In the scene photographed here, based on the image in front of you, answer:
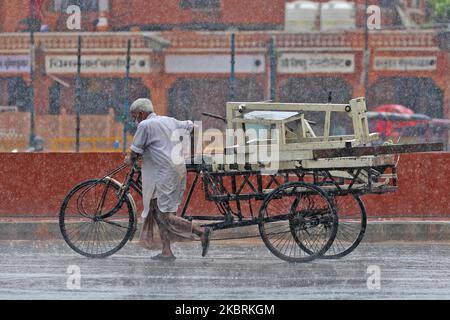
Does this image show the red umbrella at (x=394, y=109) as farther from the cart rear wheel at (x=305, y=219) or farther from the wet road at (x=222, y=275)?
the cart rear wheel at (x=305, y=219)

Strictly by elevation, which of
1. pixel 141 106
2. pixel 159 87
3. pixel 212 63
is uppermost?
pixel 212 63

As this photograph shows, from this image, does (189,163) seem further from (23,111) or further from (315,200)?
(23,111)

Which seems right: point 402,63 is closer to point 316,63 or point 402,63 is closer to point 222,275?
point 316,63

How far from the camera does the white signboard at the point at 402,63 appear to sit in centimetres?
3800

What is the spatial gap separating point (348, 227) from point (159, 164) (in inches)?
118

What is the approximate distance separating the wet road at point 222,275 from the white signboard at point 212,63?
25486mm

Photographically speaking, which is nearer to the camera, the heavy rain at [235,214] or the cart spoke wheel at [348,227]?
the heavy rain at [235,214]

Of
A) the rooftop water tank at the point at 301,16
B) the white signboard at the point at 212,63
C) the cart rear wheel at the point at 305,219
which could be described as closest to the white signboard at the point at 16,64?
the white signboard at the point at 212,63

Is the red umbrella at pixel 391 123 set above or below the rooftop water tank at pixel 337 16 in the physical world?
below

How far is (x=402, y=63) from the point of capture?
38000 mm

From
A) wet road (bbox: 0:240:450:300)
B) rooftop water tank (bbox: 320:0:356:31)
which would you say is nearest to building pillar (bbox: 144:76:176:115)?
rooftop water tank (bbox: 320:0:356:31)

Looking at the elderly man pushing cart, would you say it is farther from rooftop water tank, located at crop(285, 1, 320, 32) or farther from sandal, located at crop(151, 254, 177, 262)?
rooftop water tank, located at crop(285, 1, 320, 32)

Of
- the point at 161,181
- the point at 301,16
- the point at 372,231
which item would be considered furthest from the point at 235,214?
the point at 301,16

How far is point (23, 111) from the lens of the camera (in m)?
39.3
